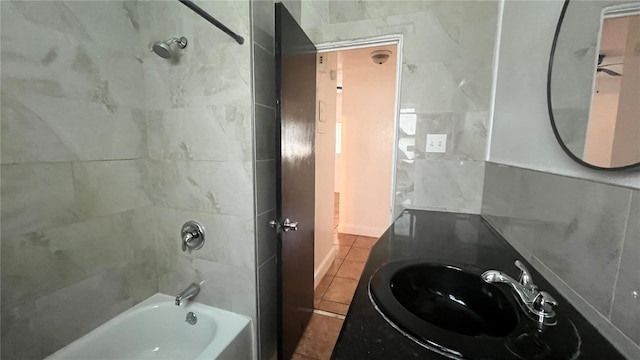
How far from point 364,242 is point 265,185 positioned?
2377mm

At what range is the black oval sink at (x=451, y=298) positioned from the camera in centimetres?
72

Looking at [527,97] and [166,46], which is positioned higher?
[166,46]

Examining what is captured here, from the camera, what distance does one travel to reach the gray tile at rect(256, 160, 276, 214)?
1.36m

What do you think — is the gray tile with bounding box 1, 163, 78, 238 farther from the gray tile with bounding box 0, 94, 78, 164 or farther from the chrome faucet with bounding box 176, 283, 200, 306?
the chrome faucet with bounding box 176, 283, 200, 306

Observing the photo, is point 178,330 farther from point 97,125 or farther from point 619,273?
point 619,273

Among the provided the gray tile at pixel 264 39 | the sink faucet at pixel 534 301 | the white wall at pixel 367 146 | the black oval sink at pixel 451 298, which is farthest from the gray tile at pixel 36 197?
the white wall at pixel 367 146

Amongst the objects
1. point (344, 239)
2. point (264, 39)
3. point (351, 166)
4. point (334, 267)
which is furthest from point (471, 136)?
point (344, 239)

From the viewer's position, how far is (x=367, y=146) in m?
3.55

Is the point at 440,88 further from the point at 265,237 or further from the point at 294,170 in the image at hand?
the point at 265,237

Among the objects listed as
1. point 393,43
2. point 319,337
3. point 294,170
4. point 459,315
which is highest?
point 393,43

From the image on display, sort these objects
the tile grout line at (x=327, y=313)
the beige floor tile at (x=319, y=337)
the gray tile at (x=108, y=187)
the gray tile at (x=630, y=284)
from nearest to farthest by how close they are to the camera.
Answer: the gray tile at (x=630, y=284), the gray tile at (x=108, y=187), the beige floor tile at (x=319, y=337), the tile grout line at (x=327, y=313)

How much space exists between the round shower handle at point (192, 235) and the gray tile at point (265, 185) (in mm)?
389

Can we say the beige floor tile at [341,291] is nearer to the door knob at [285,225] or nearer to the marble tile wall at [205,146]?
the marble tile wall at [205,146]

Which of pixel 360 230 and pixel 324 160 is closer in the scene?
pixel 324 160
